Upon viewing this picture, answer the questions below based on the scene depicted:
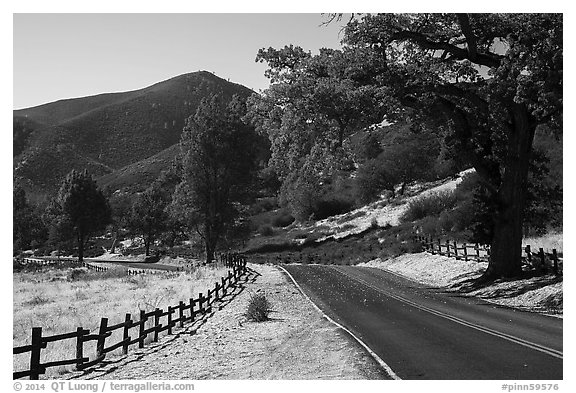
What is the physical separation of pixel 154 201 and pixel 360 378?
73791 millimetres

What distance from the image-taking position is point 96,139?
171375mm

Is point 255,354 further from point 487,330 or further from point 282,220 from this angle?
point 282,220

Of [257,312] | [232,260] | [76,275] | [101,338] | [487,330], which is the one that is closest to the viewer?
[487,330]

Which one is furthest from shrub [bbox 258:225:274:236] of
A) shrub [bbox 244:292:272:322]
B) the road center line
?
shrub [bbox 244:292:272:322]

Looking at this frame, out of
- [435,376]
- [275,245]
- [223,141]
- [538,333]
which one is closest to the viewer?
[435,376]

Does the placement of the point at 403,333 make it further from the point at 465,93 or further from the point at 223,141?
the point at 223,141

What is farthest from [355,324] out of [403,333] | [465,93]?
[465,93]

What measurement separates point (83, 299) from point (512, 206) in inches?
917

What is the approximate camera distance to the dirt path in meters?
11.7

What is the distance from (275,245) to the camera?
7338 cm

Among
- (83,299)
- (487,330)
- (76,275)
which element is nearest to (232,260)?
(83,299)

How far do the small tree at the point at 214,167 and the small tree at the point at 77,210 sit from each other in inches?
1356

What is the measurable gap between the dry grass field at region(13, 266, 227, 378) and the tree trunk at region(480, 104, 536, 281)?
47.8ft

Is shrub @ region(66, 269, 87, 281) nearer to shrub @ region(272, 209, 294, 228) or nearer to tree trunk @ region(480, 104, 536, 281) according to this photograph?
tree trunk @ region(480, 104, 536, 281)
